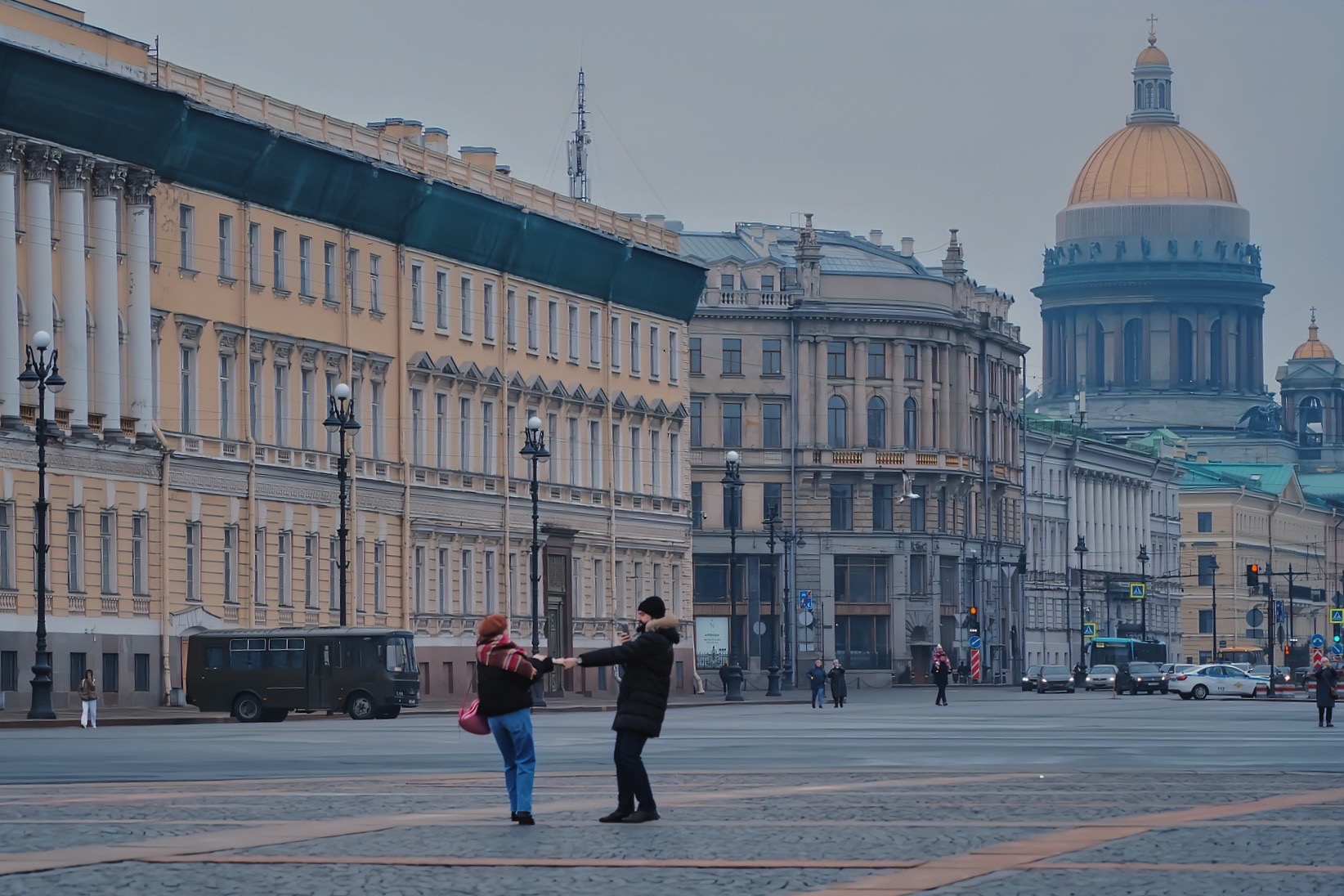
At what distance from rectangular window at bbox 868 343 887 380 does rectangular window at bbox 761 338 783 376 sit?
5157 millimetres

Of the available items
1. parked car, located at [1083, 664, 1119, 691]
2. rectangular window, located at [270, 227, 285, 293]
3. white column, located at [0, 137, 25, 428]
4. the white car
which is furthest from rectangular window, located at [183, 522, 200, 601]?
parked car, located at [1083, 664, 1119, 691]

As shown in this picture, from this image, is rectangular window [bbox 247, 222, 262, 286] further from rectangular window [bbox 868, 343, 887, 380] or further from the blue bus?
the blue bus

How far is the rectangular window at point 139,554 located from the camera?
72.4m

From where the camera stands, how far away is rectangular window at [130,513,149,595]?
72.4 meters

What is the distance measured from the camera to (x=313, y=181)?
81250 millimetres

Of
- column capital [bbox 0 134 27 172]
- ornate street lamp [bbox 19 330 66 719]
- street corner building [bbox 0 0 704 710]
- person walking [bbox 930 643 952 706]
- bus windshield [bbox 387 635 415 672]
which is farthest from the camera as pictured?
person walking [bbox 930 643 952 706]

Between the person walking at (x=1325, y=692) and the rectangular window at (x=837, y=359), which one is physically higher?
the rectangular window at (x=837, y=359)

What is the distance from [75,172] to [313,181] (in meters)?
11.7

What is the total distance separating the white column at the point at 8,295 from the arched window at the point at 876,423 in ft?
266

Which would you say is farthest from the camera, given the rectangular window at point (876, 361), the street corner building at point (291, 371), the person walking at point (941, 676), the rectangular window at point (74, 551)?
the rectangular window at point (876, 361)

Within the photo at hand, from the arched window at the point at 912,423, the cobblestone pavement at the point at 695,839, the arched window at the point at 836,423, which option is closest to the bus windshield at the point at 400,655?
the cobblestone pavement at the point at 695,839

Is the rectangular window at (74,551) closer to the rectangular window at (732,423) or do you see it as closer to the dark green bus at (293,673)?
the dark green bus at (293,673)

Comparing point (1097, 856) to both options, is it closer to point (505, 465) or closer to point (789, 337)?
point (505, 465)

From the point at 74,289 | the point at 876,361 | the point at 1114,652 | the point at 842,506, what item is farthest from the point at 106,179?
the point at 1114,652
